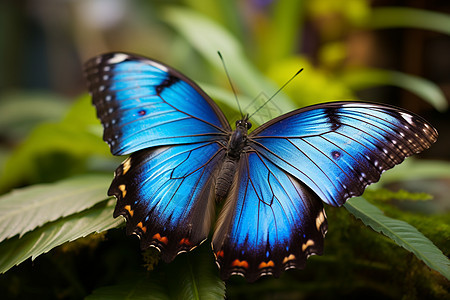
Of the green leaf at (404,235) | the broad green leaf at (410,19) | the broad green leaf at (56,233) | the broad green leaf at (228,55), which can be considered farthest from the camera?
the broad green leaf at (410,19)

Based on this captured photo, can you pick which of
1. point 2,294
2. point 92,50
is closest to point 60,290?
point 2,294

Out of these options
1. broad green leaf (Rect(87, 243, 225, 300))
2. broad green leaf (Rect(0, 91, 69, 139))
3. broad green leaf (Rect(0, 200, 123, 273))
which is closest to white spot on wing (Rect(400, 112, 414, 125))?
broad green leaf (Rect(87, 243, 225, 300))

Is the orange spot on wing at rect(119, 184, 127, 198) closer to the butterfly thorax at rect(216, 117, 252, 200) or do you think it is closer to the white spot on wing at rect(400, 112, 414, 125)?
the butterfly thorax at rect(216, 117, 252, 200)

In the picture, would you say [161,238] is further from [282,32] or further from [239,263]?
[282,32]

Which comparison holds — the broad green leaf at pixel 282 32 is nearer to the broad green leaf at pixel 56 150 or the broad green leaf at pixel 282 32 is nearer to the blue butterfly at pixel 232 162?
the broad green leaf at pixel 56 150

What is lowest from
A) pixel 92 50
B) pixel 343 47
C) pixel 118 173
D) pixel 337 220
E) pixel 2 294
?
pixel 2 294

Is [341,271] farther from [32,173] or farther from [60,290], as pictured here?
[32,173]

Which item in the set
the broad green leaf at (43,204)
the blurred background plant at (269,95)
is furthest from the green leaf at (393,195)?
the broad green leaf at (43,204)
